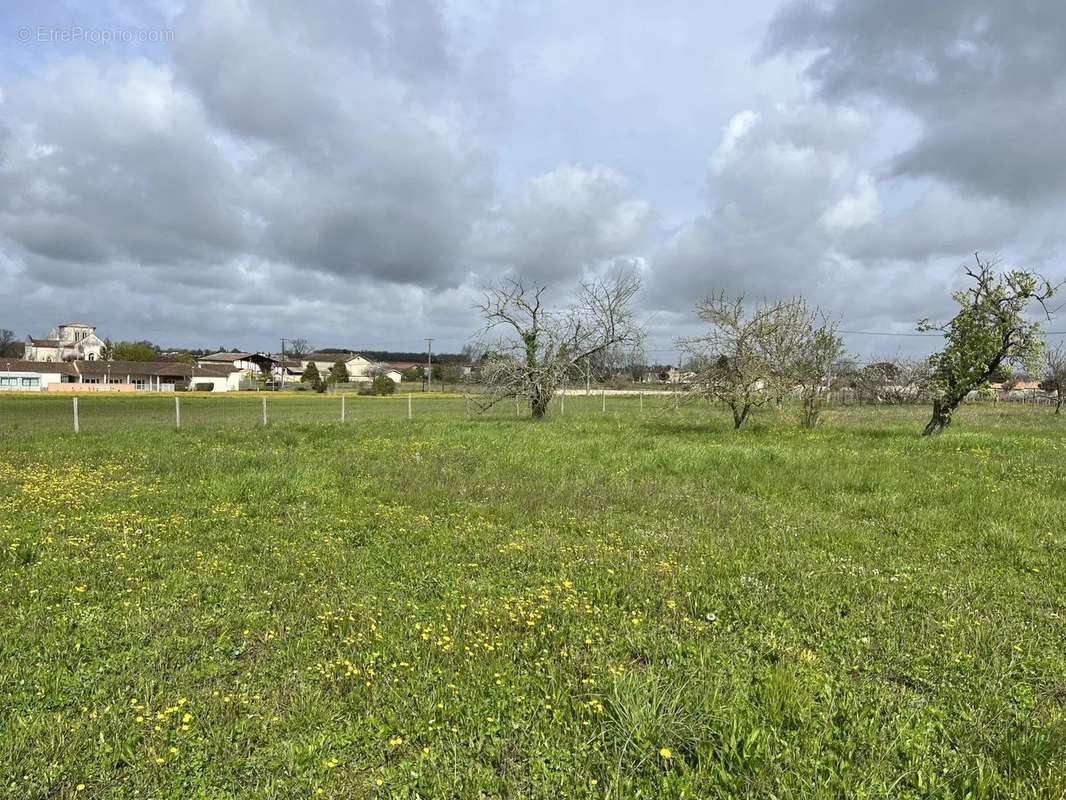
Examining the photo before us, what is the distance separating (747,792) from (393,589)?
3.35 meters

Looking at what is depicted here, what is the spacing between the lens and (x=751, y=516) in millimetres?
A: 7930

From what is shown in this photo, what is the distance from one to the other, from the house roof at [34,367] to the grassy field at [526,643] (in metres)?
94.8

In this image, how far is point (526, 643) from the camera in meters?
4.13

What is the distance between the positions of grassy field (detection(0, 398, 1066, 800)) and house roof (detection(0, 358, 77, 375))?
9479cm

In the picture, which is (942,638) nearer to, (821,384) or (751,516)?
(751,516)

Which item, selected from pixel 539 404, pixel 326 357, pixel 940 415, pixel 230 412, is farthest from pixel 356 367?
pixel 940 415

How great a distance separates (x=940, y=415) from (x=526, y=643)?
18.7 m

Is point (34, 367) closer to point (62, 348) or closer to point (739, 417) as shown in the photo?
point (62, 348)

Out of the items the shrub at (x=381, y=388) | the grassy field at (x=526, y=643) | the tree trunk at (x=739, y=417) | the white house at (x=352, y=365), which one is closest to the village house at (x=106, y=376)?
the shrub at (x=381, y=388)

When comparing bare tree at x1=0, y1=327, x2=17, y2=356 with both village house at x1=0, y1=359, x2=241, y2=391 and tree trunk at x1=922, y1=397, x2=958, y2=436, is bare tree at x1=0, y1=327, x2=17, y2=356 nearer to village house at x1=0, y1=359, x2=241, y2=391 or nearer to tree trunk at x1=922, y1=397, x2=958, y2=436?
village house at x1=0, y1=359, x2=241, y2=391

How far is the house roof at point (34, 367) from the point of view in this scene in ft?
263

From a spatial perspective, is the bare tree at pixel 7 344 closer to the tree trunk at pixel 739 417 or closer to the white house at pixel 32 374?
the white house at pixel 32 374

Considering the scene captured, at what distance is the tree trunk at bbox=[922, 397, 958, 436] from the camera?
17.7 meters

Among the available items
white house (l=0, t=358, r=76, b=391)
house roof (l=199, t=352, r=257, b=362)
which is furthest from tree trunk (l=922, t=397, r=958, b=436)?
house roof (l=199, t=352, r=257, b=362)
